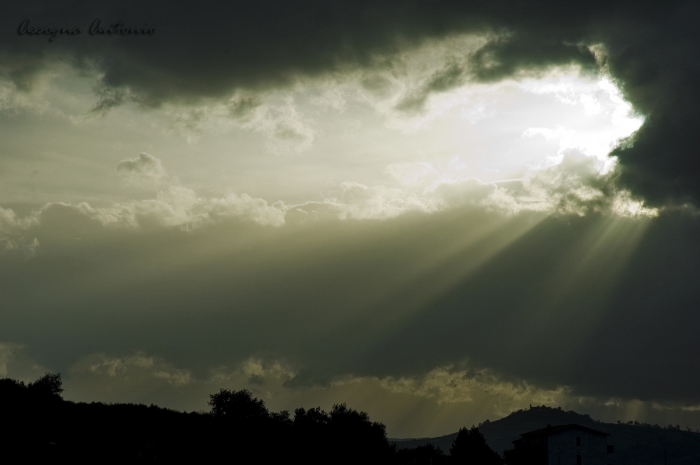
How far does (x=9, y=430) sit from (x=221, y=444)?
73.0 feet

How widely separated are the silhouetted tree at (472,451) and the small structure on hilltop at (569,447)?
8299 mm

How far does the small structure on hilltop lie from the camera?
111750 millimetres

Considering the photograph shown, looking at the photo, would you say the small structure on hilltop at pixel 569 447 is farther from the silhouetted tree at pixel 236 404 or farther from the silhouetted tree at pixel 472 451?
the silhouetted tree at pixel 236 404

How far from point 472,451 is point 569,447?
64.5 ft

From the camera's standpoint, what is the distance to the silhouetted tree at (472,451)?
391ft

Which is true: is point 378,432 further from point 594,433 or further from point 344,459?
point 344,459

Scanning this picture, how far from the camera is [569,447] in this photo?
4427 inches

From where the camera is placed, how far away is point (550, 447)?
112 m

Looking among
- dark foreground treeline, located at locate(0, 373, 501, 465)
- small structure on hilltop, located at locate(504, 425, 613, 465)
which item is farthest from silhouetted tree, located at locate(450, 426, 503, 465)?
dark foreground treeline, located at locate(0, 373, 501, 465)

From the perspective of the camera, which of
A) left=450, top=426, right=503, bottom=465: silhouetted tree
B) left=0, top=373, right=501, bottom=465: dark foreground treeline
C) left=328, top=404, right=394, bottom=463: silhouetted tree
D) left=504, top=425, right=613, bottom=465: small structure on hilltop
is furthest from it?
left=328, top=404, right=394, bottom=463: silhouetted tree

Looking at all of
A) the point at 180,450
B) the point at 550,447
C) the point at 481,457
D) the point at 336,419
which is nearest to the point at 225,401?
the point at 336,419

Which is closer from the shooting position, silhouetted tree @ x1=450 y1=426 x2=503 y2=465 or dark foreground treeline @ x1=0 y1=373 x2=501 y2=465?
dark foreground treeline @ x1=0 y1=373 x2=501 y2=465

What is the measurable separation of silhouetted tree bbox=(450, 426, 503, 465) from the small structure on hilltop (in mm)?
8299

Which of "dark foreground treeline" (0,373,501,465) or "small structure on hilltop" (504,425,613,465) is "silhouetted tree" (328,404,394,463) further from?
"dark foreground treeline" (0,373,501,465)
